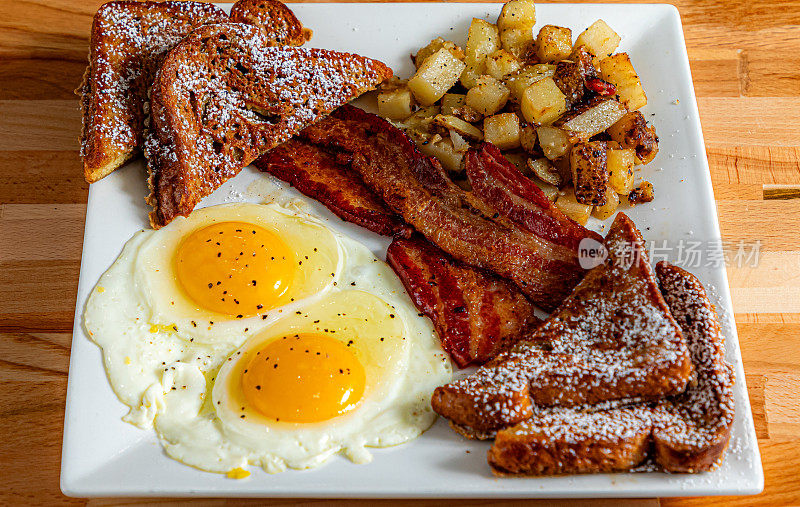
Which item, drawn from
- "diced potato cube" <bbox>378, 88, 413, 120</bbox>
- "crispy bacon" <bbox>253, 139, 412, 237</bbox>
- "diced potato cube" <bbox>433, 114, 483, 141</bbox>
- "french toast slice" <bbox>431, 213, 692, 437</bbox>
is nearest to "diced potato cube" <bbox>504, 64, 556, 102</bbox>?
"diced potato cube" <bbox>433, 114, 483, 141</bbox>

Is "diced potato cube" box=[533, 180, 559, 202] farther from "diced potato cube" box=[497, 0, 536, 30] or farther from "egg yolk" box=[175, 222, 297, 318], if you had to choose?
"egg yolk" box=[175, 222, 297, 318]

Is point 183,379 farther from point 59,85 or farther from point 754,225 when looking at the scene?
point 754,225

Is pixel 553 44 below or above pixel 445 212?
above

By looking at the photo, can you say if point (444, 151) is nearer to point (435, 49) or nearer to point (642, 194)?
point (435, 49)

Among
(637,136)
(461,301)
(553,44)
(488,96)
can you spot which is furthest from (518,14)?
(461,301)

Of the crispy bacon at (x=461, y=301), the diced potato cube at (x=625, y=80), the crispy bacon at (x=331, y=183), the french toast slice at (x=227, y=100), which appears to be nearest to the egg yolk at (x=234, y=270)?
the french toast slice at (x=227, y=100)

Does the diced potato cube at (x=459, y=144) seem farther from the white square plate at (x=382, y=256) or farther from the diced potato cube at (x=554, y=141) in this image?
the white square plate at (x=382, y=256)
